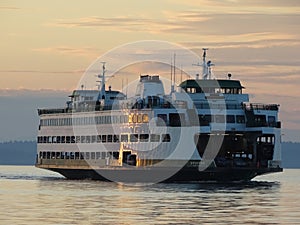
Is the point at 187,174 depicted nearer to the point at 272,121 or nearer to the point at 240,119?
the point at 240,119

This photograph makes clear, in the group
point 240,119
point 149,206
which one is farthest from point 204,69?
point 149,206

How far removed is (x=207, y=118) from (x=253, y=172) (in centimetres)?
608

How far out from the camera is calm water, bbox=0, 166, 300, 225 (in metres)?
60.0

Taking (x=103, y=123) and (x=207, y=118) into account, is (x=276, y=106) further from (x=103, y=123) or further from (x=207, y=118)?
(x=103, y=123)

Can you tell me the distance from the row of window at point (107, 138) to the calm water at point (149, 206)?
612cm

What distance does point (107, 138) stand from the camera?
109562 mm

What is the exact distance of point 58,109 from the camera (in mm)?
120750

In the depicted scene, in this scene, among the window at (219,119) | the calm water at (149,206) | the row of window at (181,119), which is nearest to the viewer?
the calm water at (149,206)

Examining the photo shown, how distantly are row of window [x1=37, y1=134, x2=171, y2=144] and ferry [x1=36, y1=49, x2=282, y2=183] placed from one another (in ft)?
0.28

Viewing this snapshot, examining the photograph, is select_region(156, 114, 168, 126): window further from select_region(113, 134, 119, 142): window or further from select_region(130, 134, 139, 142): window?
select_region(113, 134, 119, 142): window

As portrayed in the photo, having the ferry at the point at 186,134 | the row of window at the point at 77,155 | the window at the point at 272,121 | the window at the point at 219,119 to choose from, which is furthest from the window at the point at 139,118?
the window at the point at 272,121

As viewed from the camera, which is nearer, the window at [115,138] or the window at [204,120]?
the window at [204,120]

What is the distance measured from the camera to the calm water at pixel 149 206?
60.0 meters

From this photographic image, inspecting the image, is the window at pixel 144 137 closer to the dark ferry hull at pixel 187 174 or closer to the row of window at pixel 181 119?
the row of window at pixel 181 119
